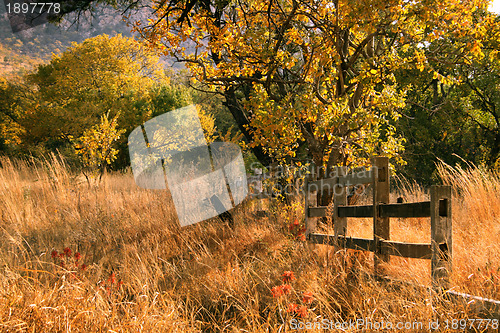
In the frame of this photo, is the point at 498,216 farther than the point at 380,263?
Yes

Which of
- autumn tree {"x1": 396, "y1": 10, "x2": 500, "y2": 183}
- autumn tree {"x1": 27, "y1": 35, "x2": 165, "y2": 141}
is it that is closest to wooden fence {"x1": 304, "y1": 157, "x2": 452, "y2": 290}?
autumn tree {"x1": 396, "y1": 10, "x2": 500, "y2": 183}

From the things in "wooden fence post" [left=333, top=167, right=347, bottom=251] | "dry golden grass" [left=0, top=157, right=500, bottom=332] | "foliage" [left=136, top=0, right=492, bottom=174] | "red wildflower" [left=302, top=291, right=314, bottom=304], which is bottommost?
"dry golden grass" [left=0, top=157, right=500, bottom=332]

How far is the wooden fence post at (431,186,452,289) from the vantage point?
259 centimetres

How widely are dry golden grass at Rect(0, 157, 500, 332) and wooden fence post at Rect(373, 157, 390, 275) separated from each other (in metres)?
0.17

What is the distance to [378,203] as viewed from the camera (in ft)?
10.8

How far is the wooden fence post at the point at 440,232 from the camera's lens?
8.50 ft

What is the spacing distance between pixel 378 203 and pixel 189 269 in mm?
2209

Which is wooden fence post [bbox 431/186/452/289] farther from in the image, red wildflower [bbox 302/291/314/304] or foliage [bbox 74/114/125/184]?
foliage [bbox 74/114/125/184]

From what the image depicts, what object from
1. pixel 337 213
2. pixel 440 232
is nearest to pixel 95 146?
pixel 337 213

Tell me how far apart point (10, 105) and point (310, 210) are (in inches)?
1095

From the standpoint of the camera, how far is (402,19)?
3697mm

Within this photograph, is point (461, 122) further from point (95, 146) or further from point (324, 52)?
point (95, 146)

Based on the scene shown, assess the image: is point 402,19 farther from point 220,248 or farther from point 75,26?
point 75,26

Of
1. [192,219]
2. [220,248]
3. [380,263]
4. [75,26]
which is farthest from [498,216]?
[75,26]
